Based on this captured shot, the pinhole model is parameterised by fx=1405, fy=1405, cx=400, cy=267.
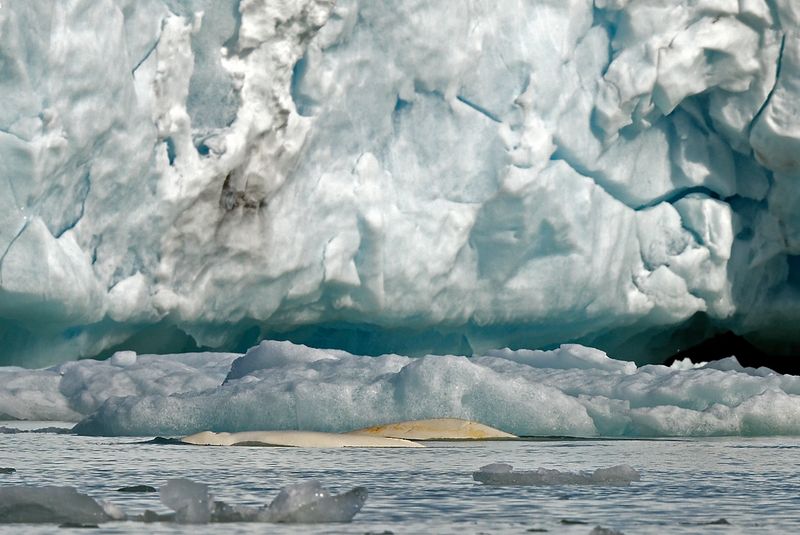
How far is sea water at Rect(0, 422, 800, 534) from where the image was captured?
3.74m

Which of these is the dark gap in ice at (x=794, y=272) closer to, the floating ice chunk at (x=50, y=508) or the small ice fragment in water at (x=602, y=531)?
the small ice fragment in water at (x=602, y=531)

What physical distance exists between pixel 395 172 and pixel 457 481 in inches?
272

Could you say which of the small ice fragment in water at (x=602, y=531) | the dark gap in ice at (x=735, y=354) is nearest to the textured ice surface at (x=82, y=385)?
the small ice fragment in water at (x=602, y=531)

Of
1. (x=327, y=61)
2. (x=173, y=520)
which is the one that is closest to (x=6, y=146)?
(x=327, y=61)

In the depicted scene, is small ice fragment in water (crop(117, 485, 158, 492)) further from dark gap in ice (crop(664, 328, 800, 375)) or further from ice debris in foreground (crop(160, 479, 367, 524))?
dark gap in ice (crop(664, 328, 800, 375))

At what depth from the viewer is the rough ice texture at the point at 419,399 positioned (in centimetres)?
820

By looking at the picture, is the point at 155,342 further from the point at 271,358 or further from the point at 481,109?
the point at 481,109

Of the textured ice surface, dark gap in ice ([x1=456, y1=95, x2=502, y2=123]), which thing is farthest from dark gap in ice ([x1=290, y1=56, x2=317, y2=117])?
the textured ice surface

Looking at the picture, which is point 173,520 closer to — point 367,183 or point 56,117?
point 56,117

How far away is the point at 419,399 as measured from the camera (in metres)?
8.40

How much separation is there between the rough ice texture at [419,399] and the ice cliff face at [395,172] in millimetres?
1039

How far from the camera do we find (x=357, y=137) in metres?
11.6

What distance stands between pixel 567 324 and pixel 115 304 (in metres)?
5.04

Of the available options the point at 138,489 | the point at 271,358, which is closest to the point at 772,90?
the point at 271,358
